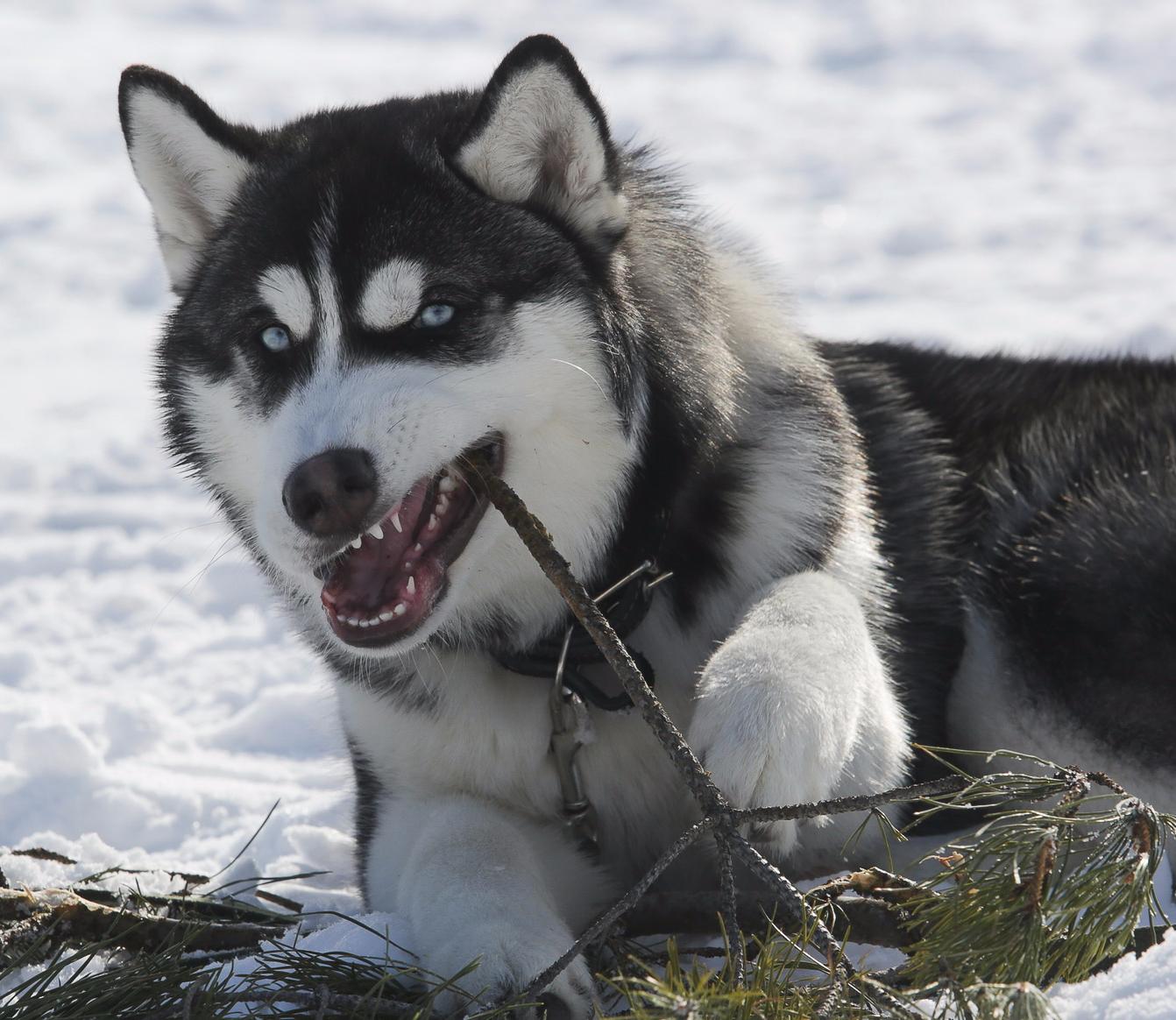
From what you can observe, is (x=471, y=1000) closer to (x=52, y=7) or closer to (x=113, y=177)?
(x=113, y=177)

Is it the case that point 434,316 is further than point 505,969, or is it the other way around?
point 434,316

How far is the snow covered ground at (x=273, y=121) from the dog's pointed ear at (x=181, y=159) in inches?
11.2

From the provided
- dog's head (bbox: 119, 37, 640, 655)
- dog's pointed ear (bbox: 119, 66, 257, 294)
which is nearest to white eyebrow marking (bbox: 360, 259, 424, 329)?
dog's head (bbox: 119, 37, 640, 655)

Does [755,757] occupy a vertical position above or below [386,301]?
below

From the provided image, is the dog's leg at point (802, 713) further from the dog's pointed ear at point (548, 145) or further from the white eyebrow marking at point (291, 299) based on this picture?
the white eyebrow marking at point (291, 299)

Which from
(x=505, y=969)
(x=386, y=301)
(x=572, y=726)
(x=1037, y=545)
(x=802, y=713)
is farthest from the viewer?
(x=1037, y=545)

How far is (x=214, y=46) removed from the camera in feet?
37.0

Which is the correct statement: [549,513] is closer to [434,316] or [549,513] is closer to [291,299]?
[434,316]

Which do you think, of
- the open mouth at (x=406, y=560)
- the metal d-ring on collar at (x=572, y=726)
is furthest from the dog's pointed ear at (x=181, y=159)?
the metal d-ring on collar at (x=572, y=726)

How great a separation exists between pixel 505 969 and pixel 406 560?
0.60 meters

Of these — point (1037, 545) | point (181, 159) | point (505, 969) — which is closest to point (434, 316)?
point (181, 159)

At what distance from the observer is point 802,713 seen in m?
1.92

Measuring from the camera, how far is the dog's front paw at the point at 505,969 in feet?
A: 5.62

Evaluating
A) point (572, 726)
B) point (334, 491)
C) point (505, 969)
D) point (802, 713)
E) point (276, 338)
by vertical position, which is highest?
point (276, 338)
